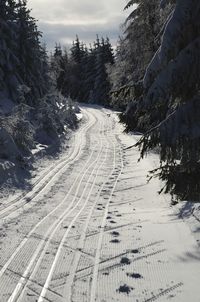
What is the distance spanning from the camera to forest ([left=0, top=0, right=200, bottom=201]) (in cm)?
763

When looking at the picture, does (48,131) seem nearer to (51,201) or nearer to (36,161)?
(36,161)

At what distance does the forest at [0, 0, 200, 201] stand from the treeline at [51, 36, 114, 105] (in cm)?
2422

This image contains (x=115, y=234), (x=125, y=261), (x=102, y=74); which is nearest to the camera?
(x=125, y=261)

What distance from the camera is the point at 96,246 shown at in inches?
336

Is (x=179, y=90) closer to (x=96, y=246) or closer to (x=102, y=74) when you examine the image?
(x=96, y=246)

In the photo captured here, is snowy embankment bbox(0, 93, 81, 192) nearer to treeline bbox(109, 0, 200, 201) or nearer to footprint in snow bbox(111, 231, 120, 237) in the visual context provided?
footprint in snow bbox(111, 231, 120, 237)

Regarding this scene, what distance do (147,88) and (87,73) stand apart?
69972mm

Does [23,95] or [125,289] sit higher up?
[23,95]

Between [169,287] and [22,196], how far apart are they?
7.91 meters

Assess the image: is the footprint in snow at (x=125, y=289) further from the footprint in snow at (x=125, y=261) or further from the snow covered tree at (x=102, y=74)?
the snow covered tree at (x=102, y=74)

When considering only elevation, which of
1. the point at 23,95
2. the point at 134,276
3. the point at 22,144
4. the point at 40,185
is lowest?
the point at 40,185

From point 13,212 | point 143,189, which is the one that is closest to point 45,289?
point 13,212

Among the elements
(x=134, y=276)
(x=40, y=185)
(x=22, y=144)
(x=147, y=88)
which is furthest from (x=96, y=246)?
(x=22, y=144)

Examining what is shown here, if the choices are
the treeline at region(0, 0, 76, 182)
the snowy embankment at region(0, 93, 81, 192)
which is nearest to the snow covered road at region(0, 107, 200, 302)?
the snowy embankment at region(0, 93, 81, 192)
